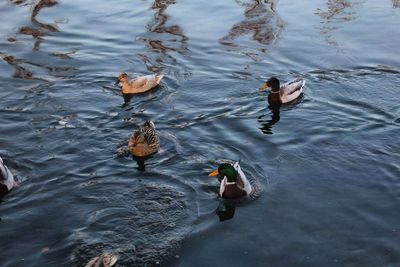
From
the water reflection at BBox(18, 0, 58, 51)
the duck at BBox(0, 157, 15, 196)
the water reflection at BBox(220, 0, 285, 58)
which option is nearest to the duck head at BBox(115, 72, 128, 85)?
the water reflection at BBox(18, 0, 58, 51)

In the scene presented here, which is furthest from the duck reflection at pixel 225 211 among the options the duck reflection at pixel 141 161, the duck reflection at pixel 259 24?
the duck reflection at pixel 259 24

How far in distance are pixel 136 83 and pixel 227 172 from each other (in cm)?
443

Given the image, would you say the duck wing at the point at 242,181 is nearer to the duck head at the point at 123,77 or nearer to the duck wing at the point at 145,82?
the duck wing at the point at 145,82

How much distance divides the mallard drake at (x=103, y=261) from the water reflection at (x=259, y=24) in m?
9.28

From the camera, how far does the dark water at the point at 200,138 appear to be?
821 centimetres

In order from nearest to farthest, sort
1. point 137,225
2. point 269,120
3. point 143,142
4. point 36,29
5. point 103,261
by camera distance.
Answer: point 103,261, point 137,225, point 143,142, point 269,120, point 36,29

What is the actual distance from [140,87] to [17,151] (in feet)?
11.1

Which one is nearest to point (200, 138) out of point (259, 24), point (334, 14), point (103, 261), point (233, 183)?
point (233, 183)

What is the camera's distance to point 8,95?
12.7 meters

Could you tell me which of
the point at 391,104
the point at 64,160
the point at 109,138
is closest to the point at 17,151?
the point at 64,160

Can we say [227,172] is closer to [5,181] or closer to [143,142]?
[143,142]

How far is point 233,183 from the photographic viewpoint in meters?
9.15

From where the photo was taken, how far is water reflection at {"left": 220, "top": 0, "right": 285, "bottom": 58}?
54.1ft

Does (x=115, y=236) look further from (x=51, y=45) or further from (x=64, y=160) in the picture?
(x=51, y=45)
